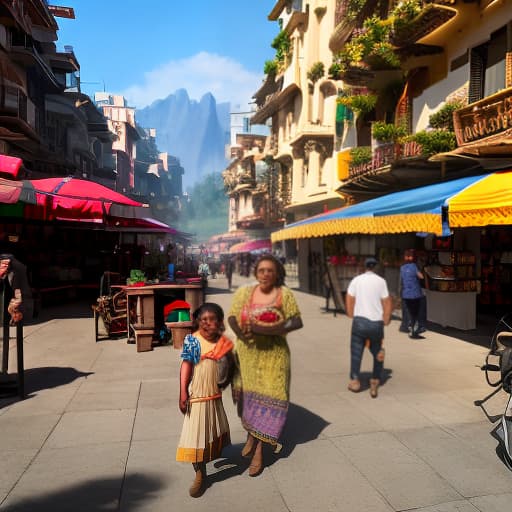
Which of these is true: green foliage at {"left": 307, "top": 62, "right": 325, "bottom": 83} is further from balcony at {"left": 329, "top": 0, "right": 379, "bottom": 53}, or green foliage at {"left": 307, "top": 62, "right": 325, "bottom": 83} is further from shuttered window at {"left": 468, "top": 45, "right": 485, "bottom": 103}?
shuttered window at {"left": 468, "top": 45, "right": 485, "bottom": 103}

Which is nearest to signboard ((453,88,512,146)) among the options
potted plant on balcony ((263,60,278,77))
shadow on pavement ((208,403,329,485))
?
shadow on pavement ((208,403,329,485))

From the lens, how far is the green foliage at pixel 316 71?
78.4ft

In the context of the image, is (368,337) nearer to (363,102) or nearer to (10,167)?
(10,167)

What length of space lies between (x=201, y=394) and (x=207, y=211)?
114 m

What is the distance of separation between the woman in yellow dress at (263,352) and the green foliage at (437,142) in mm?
9267

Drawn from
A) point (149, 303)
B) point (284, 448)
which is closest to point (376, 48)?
point (149, 303)

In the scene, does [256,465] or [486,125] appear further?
Result: [486,125]

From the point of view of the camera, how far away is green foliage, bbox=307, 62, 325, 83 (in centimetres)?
2391

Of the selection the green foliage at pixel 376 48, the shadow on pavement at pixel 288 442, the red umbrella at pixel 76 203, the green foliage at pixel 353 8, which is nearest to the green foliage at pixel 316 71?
the green foliage at pixel 353 8

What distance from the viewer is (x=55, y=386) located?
611 cm

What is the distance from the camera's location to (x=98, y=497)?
330cm

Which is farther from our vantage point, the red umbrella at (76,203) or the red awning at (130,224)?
the red awning at (130,224)

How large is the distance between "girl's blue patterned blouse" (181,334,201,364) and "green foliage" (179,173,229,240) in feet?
344

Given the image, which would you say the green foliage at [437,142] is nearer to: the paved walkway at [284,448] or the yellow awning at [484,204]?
the yellow awning at [484,204]
